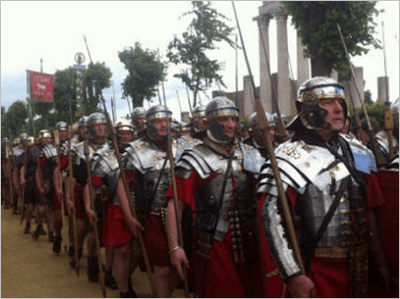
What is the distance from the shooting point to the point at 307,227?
2799 mm

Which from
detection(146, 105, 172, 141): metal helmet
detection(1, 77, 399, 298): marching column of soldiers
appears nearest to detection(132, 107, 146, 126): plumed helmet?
detection(1, 77, 399, 298): marching column of soldiers

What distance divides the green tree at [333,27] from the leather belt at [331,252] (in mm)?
10257

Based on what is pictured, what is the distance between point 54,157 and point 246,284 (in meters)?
6.16

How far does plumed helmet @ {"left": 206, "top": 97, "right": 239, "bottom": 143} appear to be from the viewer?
4.01 metres

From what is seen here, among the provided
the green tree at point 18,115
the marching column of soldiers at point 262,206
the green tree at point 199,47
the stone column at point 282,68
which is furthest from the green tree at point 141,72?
the green tree at point 18,115

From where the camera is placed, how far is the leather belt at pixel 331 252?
278 centimetres

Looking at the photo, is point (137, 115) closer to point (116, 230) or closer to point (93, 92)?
point (116, 230)

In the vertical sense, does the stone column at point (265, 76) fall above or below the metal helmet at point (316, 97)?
above

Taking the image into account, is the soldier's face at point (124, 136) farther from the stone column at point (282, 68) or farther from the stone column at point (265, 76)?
the stone column at point (265, 76)

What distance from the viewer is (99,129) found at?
23.6 feet

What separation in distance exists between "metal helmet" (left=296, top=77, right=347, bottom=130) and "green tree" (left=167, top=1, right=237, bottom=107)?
8.51 m

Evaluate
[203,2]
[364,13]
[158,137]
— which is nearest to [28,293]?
[158,137]

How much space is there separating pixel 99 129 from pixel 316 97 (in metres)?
4.77

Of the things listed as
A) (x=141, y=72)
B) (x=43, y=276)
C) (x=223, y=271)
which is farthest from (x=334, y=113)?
(x=141, y=72)
